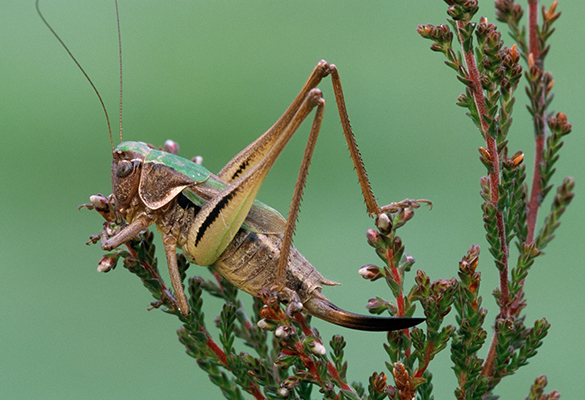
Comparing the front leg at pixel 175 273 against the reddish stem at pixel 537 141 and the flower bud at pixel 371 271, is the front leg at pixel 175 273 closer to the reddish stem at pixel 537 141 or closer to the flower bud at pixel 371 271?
the flower bud at pixel 371 271

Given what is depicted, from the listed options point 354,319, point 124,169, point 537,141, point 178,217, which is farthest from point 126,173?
point 537,141

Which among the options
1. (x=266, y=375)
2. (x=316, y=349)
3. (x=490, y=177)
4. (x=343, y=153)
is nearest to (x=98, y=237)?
(x=266, y=375)

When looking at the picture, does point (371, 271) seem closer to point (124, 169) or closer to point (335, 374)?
point (335, 374)

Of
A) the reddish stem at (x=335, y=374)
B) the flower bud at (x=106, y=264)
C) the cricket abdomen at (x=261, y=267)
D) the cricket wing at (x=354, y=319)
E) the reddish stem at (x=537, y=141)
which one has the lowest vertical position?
the reddish stem at (x=335, y=374)

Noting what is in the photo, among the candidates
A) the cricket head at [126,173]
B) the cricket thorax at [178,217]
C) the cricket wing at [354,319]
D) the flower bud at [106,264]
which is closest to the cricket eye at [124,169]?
the cricket head at [126,173]

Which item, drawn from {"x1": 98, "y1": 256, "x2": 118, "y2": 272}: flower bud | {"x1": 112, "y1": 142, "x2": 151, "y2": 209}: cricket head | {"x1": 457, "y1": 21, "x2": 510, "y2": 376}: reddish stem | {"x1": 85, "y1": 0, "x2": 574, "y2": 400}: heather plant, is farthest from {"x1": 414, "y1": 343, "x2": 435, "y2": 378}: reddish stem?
{"x1": 112, "y1": 142, "x2": 151, "y2": 209}: cricket head

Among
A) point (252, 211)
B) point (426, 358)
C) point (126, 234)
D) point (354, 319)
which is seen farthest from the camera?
point (252, 211)

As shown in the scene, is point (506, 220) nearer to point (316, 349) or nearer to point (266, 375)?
point (316, 349)
